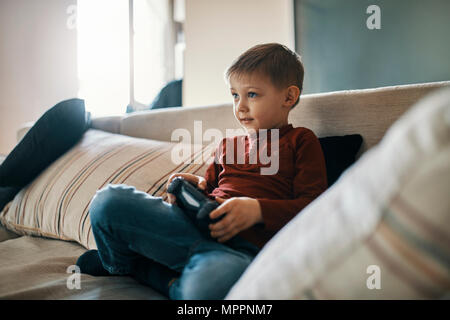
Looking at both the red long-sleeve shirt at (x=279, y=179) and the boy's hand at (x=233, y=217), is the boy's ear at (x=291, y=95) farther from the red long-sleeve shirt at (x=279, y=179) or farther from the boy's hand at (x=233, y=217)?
the boy's hand at (x=233, y=217)

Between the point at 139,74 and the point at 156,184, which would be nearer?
the point at 156,184

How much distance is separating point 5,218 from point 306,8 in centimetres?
206

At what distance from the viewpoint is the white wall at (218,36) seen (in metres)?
2.50

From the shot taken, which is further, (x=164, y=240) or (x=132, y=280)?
(x=132, y=280)

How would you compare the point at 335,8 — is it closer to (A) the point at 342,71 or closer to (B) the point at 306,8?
(B) the point at 306,8

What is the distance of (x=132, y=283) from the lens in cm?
70

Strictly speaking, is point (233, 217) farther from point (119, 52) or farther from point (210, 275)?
point (119, 52)

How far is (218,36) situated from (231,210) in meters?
2.45

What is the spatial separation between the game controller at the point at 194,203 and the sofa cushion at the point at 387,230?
25cm

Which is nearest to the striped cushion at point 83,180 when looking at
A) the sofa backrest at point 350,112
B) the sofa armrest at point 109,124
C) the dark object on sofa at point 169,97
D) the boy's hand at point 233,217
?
the sofa backrest at point 350,112

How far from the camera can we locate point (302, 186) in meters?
0.73

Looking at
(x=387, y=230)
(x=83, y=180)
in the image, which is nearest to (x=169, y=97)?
(x=83, y=180)

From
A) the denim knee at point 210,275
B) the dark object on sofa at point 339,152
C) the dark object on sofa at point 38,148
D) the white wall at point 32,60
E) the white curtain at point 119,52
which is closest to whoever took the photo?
the denim knee at point 210,275
